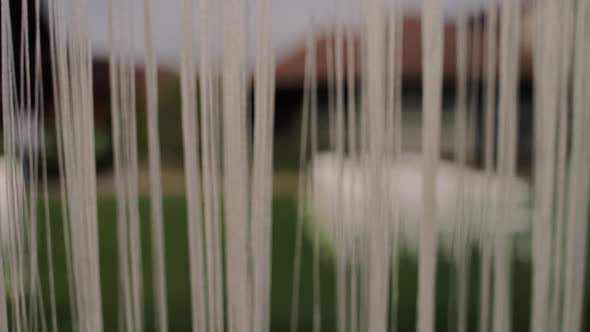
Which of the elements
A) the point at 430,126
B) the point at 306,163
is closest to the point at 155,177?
the point at 306,163

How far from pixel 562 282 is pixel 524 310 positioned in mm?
41

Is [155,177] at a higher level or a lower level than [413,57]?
lower

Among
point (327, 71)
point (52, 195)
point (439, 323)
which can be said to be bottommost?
point (439, 323)

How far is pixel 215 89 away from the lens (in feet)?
1.75

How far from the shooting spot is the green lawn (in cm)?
55

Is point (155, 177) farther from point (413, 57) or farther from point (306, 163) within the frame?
point (413, 57)

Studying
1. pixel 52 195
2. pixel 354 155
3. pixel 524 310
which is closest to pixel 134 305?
pixel 52 195

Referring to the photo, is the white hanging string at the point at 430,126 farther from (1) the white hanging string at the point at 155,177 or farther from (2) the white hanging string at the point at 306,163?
(1) the white hanging string at the point at 155,177

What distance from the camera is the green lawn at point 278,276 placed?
555mm

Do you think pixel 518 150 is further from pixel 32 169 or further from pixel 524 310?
pixel 32 169

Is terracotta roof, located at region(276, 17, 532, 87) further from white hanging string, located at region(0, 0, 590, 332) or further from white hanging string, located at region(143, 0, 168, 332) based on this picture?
white hanging string, located at region(143, 0, 168, 332)

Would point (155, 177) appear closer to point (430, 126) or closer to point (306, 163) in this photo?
point (306, 163)

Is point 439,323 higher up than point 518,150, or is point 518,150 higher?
point 518,150

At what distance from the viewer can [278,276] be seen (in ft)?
1.83
